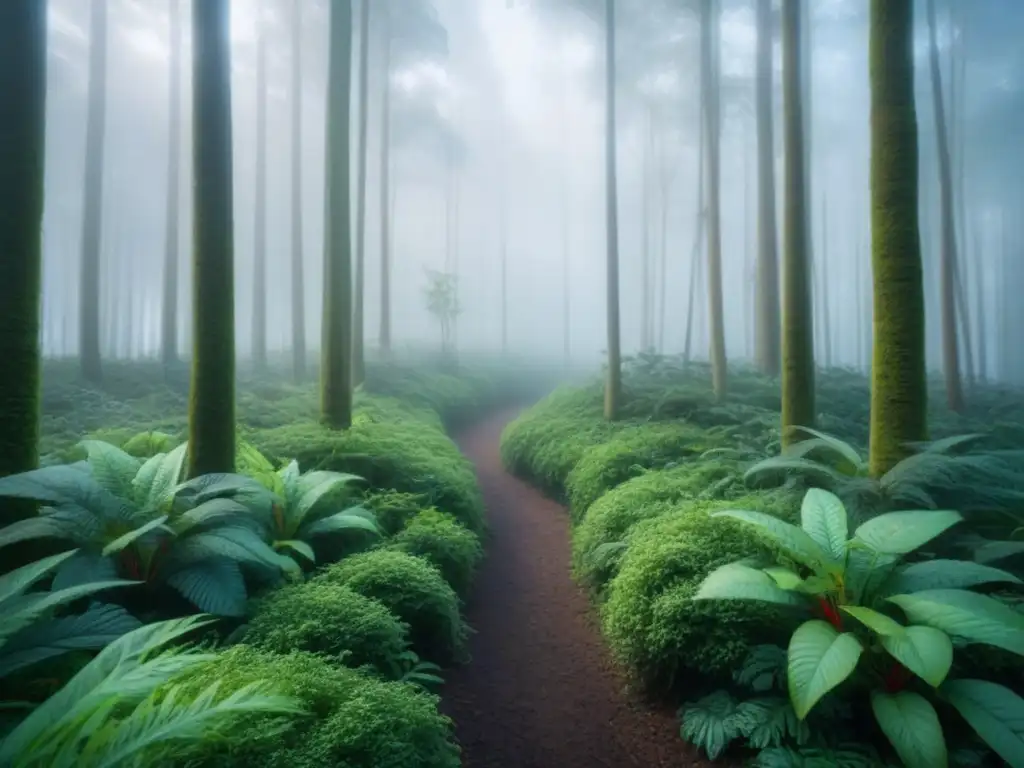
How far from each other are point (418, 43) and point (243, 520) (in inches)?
781

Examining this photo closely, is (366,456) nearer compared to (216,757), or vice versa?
(216,757)

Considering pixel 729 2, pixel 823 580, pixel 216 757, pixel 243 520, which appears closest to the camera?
pixel 216 757

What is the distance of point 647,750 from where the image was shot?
3395mm

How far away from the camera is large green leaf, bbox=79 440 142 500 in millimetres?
4262

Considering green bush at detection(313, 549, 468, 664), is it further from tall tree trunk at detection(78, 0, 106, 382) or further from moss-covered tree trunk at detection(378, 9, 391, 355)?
moss-covered tree trunk at detection(378, 9, 391, 355)

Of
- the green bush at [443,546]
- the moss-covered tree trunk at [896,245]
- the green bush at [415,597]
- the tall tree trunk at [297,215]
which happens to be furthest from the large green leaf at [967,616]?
the tall tree trunk at [297,215]

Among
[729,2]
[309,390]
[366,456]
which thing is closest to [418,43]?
[729,2]

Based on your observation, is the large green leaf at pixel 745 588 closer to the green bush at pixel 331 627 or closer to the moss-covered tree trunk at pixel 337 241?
the green bush at pixel 331 627

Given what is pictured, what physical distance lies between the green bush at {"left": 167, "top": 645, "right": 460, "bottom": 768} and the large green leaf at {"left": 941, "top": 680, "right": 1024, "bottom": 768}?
258 centimetres

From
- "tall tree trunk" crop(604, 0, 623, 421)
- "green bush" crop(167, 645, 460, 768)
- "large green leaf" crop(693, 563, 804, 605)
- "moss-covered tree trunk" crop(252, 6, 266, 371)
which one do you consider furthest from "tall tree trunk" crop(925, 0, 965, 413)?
"moss-covered tree trunk" crop(252, 6, 266, 371)

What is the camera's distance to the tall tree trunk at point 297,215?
1741 cm

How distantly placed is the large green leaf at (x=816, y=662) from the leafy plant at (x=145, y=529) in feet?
11.1

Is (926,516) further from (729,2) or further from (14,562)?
(729,2)

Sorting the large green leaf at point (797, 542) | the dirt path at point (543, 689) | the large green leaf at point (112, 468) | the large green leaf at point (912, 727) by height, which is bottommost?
the dirt path at point (543, 689)
